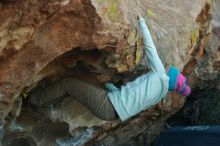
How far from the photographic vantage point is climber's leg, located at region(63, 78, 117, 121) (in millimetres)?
3670

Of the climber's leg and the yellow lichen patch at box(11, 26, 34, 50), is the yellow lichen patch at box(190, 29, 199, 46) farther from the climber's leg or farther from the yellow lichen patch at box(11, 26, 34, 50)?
the yellow lichen patch at box(11, 26, 34, 50)

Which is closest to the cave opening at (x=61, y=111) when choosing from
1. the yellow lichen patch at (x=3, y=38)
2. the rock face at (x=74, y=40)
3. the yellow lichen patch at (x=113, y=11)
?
the rock face at (x=74, y=40)

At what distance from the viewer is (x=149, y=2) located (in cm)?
429

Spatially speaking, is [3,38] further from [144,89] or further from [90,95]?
[144,89]

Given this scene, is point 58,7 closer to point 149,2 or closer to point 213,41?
point 149,2

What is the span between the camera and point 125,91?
3.71 metres

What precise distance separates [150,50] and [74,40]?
2.45 ft

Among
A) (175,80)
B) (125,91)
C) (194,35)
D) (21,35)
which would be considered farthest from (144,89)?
(21,35)

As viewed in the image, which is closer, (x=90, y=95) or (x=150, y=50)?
(x=150, y=50)

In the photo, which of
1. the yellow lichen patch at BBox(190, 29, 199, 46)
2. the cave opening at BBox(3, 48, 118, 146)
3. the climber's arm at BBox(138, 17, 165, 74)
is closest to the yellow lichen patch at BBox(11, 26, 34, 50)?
the cave opening at BBox(3, 48, 118, 146)

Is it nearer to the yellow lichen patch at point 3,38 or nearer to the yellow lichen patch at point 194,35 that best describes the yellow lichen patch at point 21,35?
the yellow lichen patch at point 3,38

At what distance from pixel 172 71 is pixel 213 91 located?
2.60 metres

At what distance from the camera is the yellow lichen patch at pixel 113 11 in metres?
3.13

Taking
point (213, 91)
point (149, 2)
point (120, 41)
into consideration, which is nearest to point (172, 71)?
point (120, 41)
